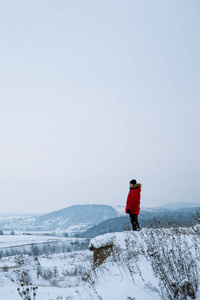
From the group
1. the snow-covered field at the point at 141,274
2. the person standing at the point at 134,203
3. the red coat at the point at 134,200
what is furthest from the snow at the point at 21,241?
the snow-covered field at the point at 141,274

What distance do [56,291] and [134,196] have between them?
3634 millimetres

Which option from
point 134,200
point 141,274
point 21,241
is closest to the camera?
point 141,274

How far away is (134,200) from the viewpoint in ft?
26.4

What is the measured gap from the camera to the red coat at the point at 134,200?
8.04 metres

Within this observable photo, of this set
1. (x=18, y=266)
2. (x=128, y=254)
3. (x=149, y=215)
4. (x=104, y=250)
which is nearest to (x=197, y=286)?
(x=128, y=254)

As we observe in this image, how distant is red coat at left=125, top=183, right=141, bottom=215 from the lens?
8.04 metres

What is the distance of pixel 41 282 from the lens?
9031mm

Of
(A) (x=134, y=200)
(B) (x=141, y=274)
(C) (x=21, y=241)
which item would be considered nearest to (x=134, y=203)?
(A) (x=134, y=200)

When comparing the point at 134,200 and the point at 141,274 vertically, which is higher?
the point at 134,200

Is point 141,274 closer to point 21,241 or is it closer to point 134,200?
point 134,200

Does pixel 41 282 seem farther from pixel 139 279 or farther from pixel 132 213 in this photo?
pixel 139 279

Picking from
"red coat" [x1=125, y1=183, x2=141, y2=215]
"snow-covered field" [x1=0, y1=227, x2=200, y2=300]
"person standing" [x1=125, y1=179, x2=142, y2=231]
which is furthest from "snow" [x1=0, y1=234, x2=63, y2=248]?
"snow-covered field" [x1=0, y1=227, x2=200, y2=300]

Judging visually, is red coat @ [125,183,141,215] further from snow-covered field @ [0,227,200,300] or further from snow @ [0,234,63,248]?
snow @ [0,234,63,248]

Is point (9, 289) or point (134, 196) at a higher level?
point (134, 196)
